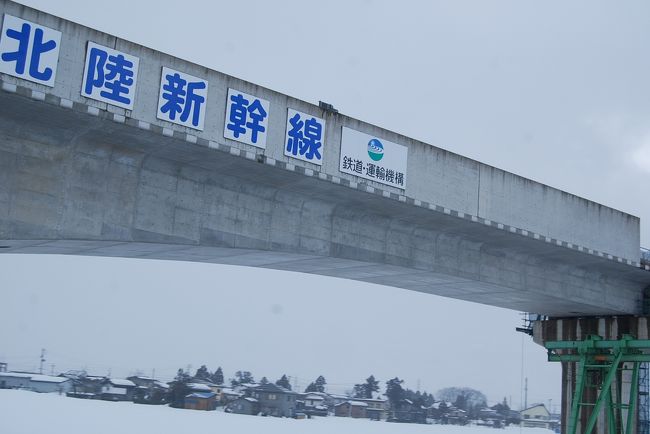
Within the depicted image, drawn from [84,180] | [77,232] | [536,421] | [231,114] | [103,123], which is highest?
[231,114]

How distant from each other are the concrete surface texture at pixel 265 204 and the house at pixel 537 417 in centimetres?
13581

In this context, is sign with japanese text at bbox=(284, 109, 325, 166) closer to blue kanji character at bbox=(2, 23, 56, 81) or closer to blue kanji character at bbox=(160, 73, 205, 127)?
blue kanji character at bbox=(160, 73, 205, 127)

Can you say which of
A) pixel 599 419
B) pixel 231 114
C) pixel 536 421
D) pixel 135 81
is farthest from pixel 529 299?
pixel 536 421

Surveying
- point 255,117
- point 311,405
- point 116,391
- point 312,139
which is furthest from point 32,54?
point 311,405

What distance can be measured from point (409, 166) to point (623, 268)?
48.3ft

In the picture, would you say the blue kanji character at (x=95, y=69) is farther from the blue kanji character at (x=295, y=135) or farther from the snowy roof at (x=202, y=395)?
the snowy roof at (x=202, y=395)

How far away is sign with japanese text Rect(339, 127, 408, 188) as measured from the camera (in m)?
23.8

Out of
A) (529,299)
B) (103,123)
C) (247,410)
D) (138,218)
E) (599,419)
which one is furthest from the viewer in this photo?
(247,410)

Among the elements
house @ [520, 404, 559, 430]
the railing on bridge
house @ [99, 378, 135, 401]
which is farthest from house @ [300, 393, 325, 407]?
the railing on bridge

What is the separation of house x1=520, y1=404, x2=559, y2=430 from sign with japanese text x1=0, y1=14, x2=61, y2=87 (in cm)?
15496

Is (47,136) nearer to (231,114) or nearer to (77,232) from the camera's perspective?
(77,232)

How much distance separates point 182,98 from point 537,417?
179251mm

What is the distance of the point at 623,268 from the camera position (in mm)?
34156

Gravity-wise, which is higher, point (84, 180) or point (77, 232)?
point (84, 180)
